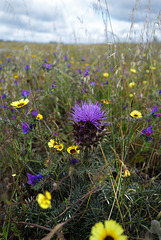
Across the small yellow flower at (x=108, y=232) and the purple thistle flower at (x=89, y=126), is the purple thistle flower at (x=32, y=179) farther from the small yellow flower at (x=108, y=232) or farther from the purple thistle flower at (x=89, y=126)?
the small yellow flower at (x=108, y=232)

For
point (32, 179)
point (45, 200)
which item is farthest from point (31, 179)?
point (45, 200)

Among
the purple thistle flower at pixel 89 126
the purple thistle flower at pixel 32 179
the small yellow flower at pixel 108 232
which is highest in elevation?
the purple thistle flower at pixel 89 126

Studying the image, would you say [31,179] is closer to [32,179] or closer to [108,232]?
[32,179]

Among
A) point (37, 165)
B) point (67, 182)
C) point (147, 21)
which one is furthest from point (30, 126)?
point (147, 21)

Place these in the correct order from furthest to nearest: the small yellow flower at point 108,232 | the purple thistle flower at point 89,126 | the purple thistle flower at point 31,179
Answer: the purple thistle flower at point 89,126 < the purple thistle flower at point 31,179 < the small yellow flower at point 108,232

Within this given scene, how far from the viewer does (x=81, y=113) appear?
145cm

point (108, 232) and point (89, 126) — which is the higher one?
point (89, 126)

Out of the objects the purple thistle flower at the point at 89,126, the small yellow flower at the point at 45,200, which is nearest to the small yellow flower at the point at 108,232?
the small yellow flower at the point at 45,200

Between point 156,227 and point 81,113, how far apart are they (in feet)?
3.02

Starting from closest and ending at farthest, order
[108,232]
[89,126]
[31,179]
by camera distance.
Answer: [108,232] → [31,179] → [89,126]

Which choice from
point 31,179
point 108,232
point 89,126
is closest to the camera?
point 108,232

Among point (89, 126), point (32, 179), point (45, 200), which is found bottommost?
point (32, 179)

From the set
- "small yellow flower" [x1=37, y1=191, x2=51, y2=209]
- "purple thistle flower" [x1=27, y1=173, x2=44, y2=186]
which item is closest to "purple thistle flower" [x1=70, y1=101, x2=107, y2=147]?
"purple thistle flower" [x1=27, y1=173, x2=44, y2=186]

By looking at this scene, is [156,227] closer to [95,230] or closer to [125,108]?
[95,230]
